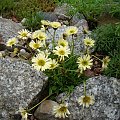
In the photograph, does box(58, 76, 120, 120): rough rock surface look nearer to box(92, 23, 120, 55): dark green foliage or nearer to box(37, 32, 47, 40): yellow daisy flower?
box(92, 23, 120, 55): dark green foliage

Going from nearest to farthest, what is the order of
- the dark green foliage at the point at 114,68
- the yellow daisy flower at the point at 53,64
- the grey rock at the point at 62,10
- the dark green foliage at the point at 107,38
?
the yellow daisy flower at the point at 53,64, the dark green foliage at the point at 114,68, the dark green foliage at the point at 107,38, the grey rock at the point at 62,10

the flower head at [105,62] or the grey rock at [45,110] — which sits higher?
the flower head at [105,62]

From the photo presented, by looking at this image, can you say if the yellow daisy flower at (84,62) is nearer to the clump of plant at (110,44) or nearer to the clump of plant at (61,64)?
the clump of plant at (61,64)

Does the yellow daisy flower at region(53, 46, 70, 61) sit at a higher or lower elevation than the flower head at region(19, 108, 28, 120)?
higher

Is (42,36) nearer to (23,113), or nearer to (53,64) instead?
(53,64)

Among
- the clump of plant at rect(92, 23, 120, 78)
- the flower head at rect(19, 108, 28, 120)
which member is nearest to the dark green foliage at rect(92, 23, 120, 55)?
the clump of plant at rect(92, 23, 120, 78)

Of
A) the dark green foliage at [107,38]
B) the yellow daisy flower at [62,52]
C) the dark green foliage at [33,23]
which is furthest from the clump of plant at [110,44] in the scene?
the dark green foliage at [33,23]

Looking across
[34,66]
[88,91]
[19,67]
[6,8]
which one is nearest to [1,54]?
[19,67]
